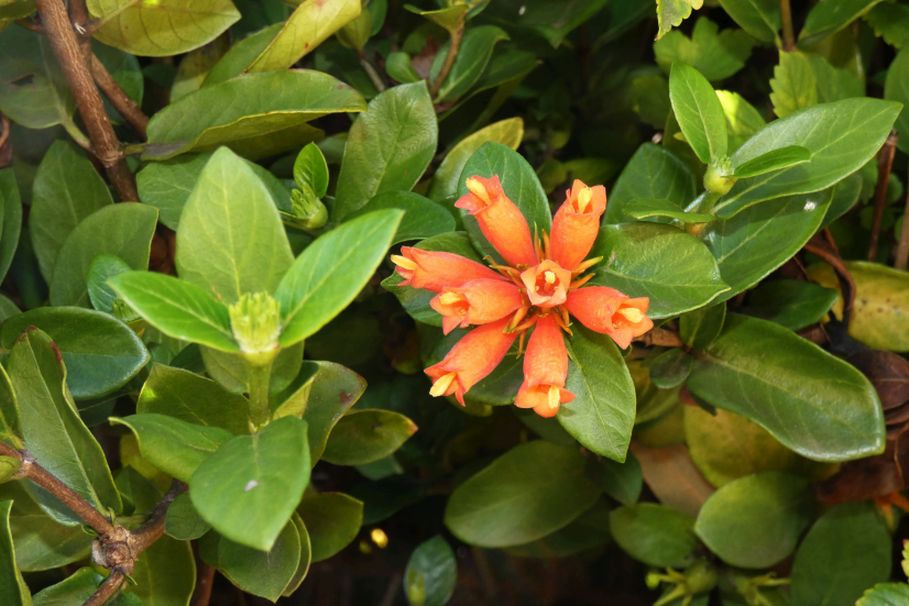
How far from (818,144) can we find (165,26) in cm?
56

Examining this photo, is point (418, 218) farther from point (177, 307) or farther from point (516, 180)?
point (177, 307)

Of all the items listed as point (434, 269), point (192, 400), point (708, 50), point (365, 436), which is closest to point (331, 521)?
point (365, 436)

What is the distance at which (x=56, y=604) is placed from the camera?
747mm

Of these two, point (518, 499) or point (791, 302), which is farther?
point (518, 499)

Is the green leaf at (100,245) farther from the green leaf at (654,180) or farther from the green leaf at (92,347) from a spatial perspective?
the green leaf at (654,180)

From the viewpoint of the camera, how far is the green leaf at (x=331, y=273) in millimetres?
578

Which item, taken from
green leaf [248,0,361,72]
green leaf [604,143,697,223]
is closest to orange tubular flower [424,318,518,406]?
green leaf [604,143,697,223]

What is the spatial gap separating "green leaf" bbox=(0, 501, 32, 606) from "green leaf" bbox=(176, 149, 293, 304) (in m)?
0.21

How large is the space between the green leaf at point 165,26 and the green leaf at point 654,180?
0.37 m

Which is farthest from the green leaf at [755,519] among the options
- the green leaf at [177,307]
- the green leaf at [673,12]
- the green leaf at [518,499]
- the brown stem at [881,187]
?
the green leaf at [177,307]

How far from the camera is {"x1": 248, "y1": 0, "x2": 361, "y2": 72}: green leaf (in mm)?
830

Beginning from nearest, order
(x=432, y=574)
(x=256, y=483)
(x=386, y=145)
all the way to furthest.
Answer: (x=256, y=483) < (x=386, y=145) < (x=432, y=574)

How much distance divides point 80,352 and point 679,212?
0.47 meters

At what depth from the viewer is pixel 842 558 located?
100cm
